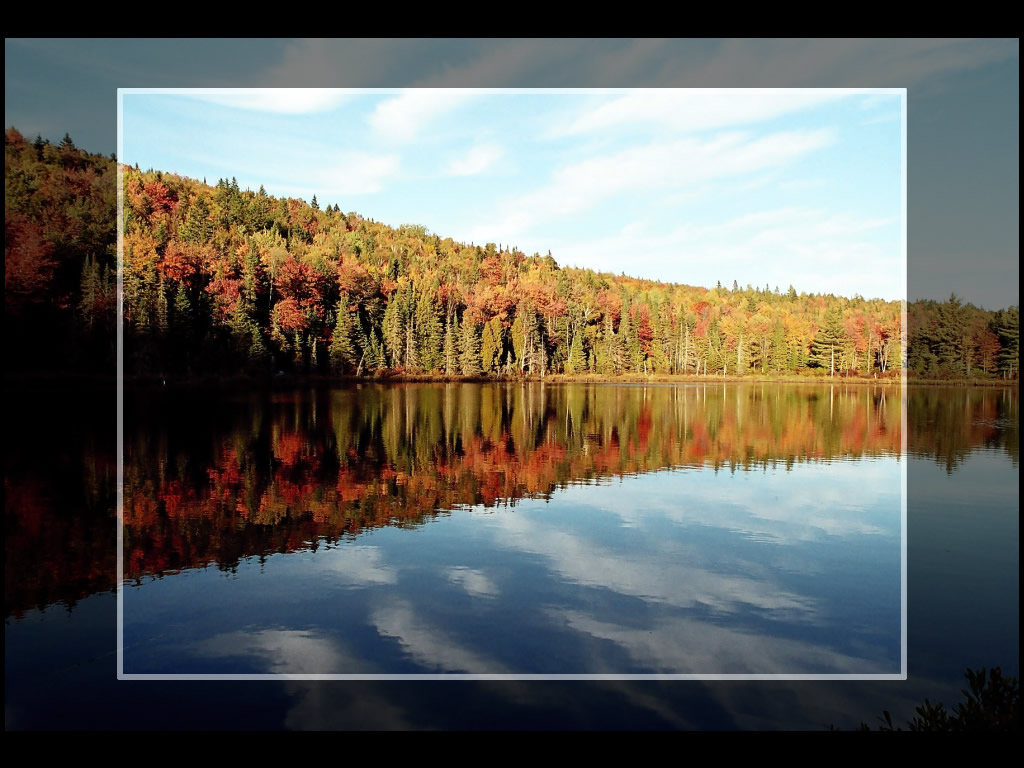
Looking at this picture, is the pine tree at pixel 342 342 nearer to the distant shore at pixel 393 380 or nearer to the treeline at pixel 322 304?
the treeline at pixel 322 304

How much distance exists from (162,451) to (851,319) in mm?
50693

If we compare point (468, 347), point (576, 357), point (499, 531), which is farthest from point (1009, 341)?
point (499, 531)

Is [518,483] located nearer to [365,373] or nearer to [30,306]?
[30,306]

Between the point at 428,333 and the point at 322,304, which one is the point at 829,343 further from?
the point at 322,304

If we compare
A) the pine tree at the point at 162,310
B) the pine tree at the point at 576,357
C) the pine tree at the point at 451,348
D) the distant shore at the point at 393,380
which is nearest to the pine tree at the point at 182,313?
the pine tree at the point at 162,310

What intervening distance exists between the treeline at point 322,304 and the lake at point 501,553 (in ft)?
37.1

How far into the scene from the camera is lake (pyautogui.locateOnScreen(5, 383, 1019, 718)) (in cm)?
735

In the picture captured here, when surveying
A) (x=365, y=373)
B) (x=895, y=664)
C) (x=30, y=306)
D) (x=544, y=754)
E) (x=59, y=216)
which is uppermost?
(x=59, y=216)

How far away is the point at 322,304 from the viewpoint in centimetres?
4044

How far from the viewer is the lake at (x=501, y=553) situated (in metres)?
7.35

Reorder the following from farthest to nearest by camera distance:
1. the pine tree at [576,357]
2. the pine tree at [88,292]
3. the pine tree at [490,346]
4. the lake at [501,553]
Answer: the pine tree at [576,357], the pine tree at [490,346], the pine tree at [88,292], the lake at [501,553]

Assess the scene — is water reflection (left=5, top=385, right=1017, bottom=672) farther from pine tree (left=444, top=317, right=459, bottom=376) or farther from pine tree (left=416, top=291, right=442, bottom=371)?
pine tree (left=416, top=291, right=442, bottom=371)

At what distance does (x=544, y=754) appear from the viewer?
4.24 metres
